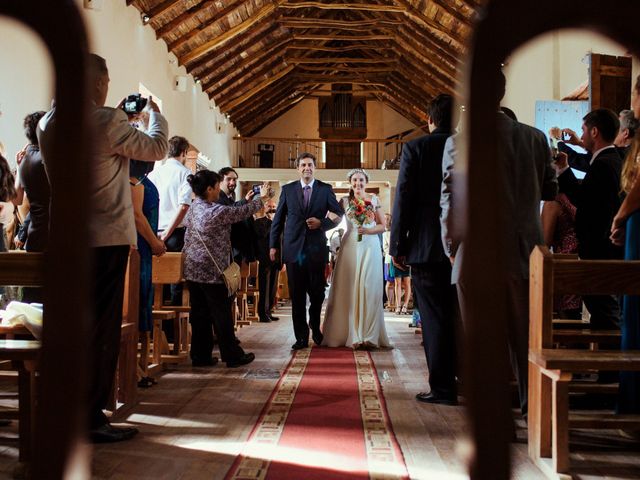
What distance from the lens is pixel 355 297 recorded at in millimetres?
5770

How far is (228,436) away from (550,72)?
27.0 ft

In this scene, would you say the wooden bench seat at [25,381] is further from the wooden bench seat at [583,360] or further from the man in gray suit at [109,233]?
the wooden bench seat at [583,360]

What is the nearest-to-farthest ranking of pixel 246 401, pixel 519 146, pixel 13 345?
pixel 13 345
pixel 519 146
pixel 246 401

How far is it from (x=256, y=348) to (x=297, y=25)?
35.7ft

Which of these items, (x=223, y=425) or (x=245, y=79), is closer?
(x=223, y=425)

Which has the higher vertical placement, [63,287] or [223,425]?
[63,287]

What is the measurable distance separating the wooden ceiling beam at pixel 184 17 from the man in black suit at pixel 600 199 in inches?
336

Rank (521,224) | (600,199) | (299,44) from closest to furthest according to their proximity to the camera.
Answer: (521,224) → (600,199) → (299,44)

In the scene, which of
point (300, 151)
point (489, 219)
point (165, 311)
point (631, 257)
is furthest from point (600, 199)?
point (300, 151)

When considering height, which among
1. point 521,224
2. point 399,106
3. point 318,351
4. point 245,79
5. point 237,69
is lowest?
point 318,351

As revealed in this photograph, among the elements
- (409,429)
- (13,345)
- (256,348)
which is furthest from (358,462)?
(256,348)

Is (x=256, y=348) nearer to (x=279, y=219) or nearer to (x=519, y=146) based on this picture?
(x=279, y=219)

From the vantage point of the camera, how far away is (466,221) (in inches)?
18.9

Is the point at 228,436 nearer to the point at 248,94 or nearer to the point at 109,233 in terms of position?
the point at 109,233
